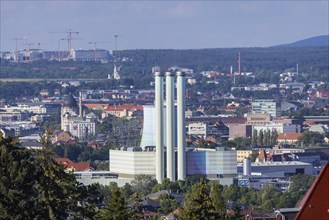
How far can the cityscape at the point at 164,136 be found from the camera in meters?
A: 15.2

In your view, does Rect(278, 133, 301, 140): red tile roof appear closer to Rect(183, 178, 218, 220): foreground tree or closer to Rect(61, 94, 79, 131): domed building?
Rect(61, 94, 79, 131): domed building

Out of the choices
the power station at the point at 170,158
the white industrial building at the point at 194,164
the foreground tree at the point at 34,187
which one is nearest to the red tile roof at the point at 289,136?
the power station at the point at 170,158

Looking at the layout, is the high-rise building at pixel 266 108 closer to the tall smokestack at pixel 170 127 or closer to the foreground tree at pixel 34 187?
the tall smokestack at pixel 170 127

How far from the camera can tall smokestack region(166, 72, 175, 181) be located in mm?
62625

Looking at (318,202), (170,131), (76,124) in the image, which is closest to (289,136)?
(76,124)

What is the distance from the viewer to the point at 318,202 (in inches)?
484

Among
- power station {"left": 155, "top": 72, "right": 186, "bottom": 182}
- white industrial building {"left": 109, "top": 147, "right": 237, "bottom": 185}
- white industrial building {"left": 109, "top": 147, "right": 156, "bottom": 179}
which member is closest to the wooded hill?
power station {"left": 155, "top": 72, "right": 186, "bottom": 182}

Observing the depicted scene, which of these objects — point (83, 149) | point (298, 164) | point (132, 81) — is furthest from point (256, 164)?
point (132, 81)

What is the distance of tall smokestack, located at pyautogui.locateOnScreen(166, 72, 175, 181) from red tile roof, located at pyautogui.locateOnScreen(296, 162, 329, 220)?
49.4m

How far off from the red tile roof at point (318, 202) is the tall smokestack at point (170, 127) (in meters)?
49.4

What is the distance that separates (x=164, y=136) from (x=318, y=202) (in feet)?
172

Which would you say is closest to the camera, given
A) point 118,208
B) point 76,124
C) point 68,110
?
point 118,208

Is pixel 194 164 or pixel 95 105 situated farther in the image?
pixel 95 105

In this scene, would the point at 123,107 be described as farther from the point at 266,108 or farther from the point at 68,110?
the point at 266,108
